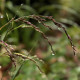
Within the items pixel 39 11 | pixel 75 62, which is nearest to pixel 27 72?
pixel 75 62

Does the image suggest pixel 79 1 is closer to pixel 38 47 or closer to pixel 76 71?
pixel 38 47

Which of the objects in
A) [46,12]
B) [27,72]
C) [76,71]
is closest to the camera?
[27,72]

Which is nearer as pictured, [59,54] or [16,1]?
[59,54]

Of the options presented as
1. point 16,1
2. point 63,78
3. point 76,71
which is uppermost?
point 16,1

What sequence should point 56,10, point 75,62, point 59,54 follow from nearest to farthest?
point 59,54, point 75,62, point 56,10

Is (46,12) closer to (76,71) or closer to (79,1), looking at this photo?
(79,1)

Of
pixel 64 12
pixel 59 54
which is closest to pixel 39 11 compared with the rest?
pixel 64 12

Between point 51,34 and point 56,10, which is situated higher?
point 56,10
